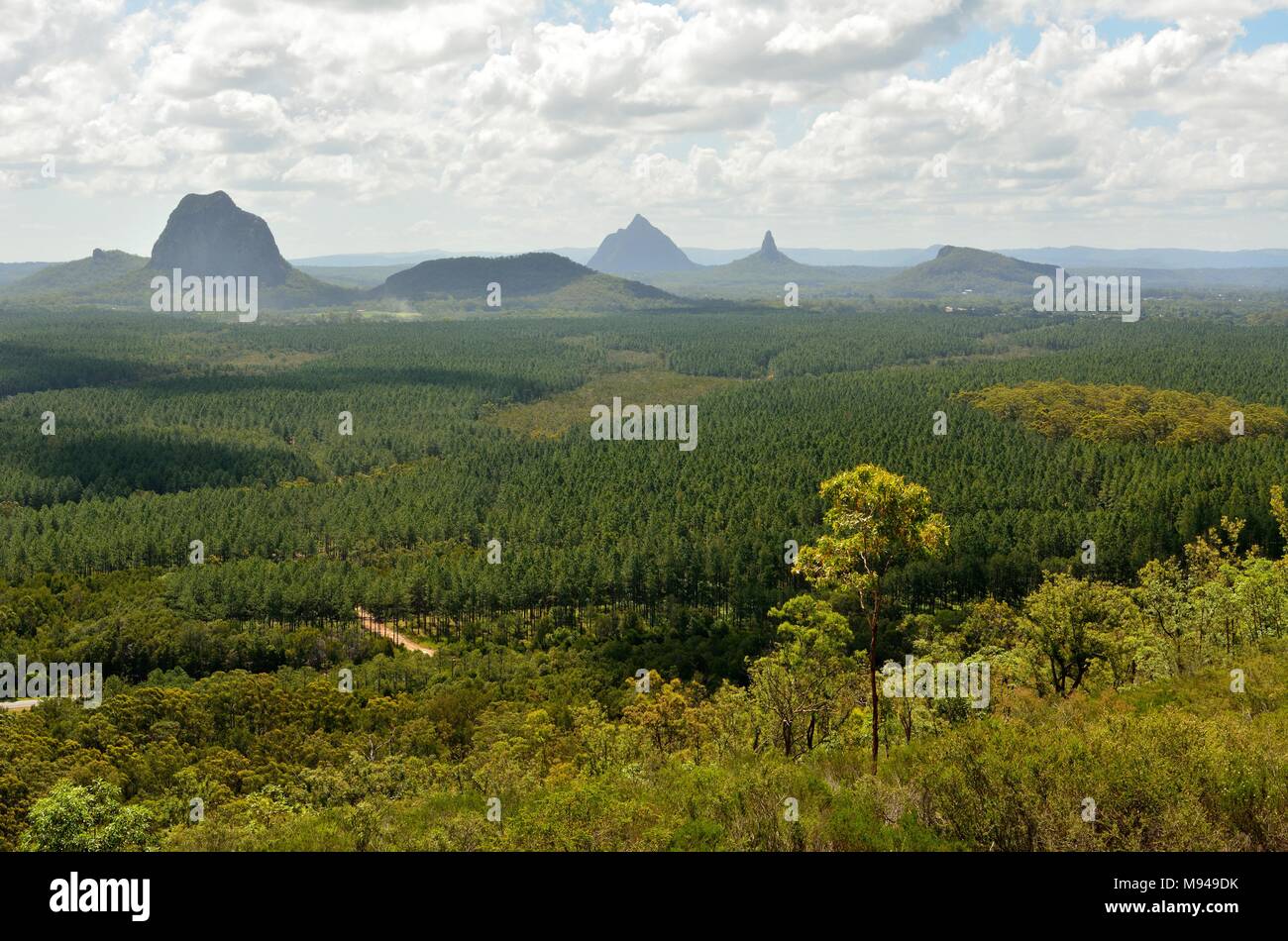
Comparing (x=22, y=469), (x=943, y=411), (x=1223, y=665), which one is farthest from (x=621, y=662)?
(x=22, y=469)

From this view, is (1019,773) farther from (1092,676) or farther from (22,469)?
(22,469)

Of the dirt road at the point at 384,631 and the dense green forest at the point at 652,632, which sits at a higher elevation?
the dense green forest at the point at 652,632

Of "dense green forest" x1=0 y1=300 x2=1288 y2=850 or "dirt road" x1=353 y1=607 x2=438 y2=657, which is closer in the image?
"dense green forest" x1=0 y1=300 x2=1288 y2=850

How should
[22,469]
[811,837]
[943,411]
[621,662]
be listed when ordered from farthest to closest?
[943,411] < [22,469] < [621,662] < [811,837]

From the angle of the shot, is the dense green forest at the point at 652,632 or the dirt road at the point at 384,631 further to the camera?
the dirt road at the point at 384,631

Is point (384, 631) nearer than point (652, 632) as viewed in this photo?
No

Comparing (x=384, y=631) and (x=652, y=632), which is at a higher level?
(x=652, y=632)

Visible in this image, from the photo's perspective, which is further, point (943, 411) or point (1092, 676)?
point (943, 411)

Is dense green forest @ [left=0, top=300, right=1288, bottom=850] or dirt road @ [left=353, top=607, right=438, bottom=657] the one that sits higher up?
dense green forest @ [left=0, top=300, right=1288, bottom=850]
